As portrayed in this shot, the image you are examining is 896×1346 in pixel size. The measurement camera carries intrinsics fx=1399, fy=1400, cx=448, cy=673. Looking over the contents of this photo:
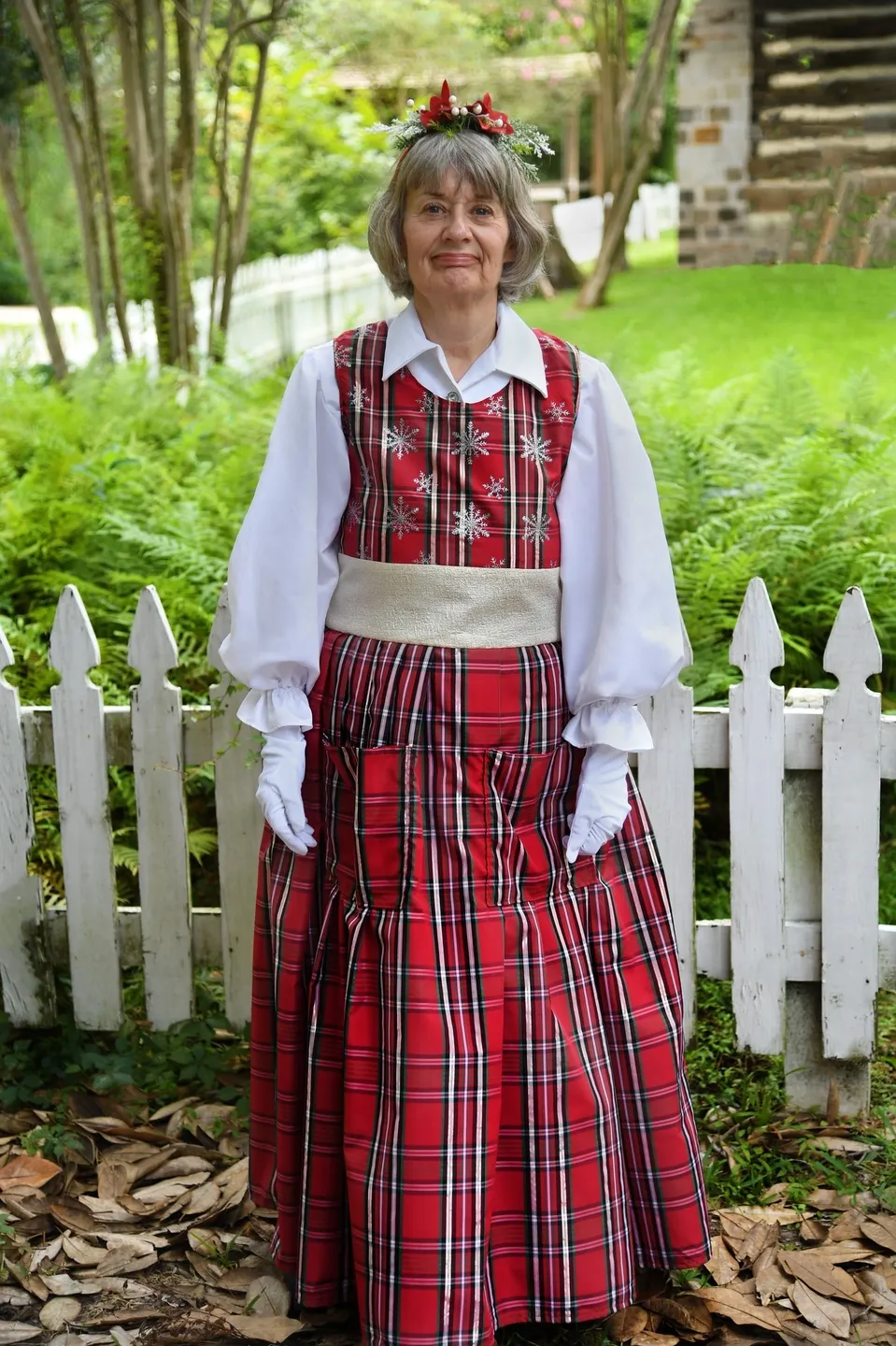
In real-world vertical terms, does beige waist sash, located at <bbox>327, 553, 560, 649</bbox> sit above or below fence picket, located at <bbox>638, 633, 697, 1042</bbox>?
above

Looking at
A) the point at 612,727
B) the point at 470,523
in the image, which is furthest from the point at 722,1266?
the point at 470,523

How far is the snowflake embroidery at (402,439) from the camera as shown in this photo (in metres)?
2.06

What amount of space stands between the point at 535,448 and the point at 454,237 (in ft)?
1.05

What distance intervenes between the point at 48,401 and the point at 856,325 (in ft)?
8.64

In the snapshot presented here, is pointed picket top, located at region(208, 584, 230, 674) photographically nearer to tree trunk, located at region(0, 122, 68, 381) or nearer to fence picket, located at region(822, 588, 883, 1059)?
fence picket, located at region(822, 588, 883, 1059)

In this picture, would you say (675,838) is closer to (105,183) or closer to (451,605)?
(451,605)

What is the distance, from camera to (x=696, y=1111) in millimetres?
2688

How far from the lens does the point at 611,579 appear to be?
2082 mm

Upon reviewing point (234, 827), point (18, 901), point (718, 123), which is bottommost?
point (18, 901)

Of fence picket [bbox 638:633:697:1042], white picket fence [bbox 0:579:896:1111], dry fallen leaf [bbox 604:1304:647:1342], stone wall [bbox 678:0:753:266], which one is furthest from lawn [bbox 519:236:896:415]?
dry fallen leaf [bbox 604:1304:647:1342]

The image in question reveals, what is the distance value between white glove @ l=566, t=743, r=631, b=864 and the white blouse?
0.04m

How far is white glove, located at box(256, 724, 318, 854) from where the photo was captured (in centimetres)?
210

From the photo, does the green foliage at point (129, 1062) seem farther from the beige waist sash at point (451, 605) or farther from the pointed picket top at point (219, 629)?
the beige waist sash at point (451, 605)

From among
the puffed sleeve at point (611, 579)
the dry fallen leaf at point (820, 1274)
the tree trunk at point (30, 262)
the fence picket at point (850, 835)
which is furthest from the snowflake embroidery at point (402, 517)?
the tree trunk at point (30, 262)
